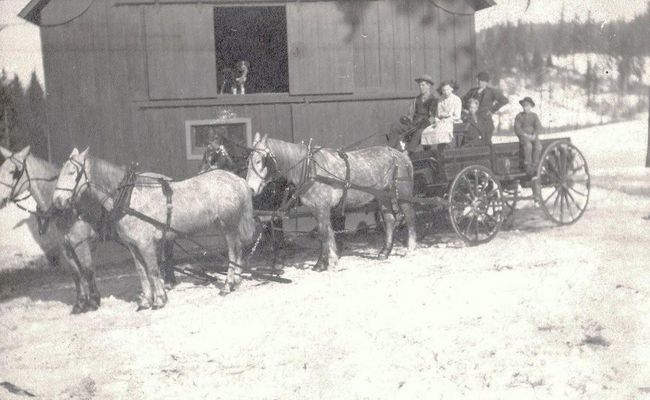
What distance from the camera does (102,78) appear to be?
37.1 ft

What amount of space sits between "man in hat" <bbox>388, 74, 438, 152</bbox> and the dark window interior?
18.8 feet

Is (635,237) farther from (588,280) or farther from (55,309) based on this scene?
Answer: (55,309)

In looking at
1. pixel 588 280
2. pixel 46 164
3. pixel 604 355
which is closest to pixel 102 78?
pixel 46 164

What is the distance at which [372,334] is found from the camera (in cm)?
690

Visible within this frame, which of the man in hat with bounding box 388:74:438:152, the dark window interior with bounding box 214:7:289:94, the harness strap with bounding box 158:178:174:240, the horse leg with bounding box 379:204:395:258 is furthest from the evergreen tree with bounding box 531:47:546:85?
the harness strap with bounding box 158:178:174:240

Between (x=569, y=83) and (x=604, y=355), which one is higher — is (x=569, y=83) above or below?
above

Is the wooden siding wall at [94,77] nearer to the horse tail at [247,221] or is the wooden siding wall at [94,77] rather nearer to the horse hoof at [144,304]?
the horse tail at [247,221]

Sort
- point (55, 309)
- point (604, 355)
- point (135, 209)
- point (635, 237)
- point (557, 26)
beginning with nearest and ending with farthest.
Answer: point (604, 355) < point (135, 209) < point (55, 309) < point (635, 237) < point (557, 26)

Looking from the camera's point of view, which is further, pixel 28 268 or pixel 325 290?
pixel 28 268

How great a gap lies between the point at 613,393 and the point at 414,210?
628 cm

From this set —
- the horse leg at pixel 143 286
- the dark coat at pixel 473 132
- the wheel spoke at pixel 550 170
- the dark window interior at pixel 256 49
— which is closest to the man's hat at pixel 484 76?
the dark coat at pixel 473 132

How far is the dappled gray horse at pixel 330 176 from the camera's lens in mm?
9430

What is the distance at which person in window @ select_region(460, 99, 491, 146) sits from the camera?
11.4 metres

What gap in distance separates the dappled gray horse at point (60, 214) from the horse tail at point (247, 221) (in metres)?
1.85
